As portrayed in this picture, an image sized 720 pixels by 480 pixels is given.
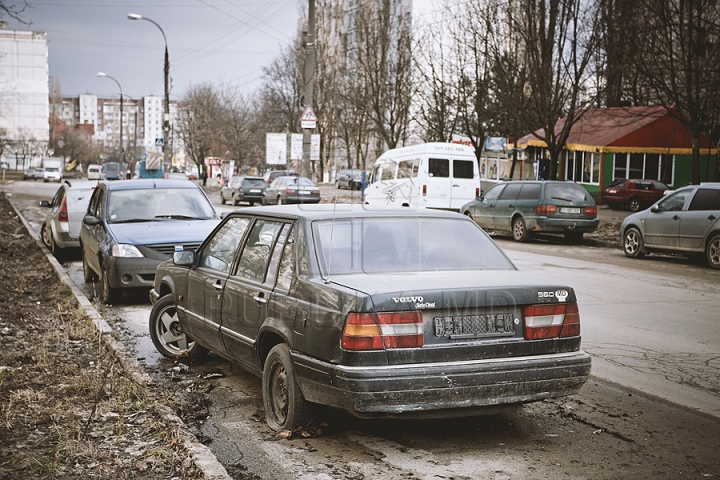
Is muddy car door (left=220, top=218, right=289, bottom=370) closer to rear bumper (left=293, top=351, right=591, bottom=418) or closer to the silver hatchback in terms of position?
rear bumper (left=293, top=351, right=591, bottom=418)

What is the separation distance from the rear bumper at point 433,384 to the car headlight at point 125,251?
632cm

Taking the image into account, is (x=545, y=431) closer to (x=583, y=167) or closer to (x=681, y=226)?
(x=681, y=226)

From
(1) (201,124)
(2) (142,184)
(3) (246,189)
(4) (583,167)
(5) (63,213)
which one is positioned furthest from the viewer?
(1) (201,124)

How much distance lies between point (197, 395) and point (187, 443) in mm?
1615

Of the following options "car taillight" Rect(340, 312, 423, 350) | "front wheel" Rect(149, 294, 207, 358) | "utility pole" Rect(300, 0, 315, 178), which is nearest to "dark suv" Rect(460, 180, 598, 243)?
"utility pole" Rect(300, 0, 315, 178)

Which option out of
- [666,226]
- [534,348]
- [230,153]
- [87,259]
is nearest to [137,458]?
[534,348]

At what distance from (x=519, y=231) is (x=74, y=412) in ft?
58.8

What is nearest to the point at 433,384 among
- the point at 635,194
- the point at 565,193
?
the point at 565,193

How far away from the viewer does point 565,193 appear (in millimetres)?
21531

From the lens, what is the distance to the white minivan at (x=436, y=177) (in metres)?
26.9

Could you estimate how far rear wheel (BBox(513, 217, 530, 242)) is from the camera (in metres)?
21.9

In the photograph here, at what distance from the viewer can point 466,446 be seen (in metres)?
4.90

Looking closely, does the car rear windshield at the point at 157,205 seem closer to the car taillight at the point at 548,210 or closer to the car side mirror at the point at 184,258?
the car side mirror at the point at 184,258

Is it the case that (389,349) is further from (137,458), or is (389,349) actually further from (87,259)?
(87,259)
